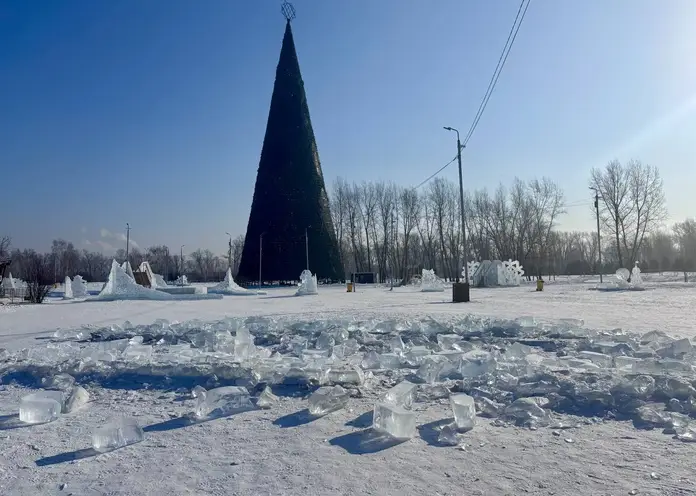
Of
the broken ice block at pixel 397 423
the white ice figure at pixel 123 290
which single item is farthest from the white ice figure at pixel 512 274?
the broken ice block at pixel 397 423

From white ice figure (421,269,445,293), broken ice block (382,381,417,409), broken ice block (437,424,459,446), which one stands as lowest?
broken ice block (437,424,459,446)

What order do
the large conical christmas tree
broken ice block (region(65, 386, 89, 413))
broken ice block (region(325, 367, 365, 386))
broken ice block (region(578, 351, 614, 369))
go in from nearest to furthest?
broken ice block (region(65, 386, 89, 413))
broken ice block (region(325, 367, 365, 386))
broken ice block (region(578, 351, 614, 369))
the large conical christmas tree

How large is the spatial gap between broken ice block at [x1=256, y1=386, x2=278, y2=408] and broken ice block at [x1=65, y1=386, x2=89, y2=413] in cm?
178

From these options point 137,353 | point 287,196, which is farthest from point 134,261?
point 137,353

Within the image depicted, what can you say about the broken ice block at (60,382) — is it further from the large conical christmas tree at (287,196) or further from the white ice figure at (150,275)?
the large conical christmas tree at (287,196)

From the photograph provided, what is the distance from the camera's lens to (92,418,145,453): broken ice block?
382 cm

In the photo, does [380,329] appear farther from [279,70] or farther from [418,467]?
[279,70]

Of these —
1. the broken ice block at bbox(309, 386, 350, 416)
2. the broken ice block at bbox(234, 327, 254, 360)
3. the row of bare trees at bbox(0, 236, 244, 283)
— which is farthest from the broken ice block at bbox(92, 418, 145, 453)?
the row of bare trees at bbox(0, 236, 244, 283)

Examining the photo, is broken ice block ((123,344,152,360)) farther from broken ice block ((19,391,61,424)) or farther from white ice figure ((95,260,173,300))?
white ice figure ((95,260,173,300))

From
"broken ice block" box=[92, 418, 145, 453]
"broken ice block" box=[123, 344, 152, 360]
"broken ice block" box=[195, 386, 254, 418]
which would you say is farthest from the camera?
"broken ice block" box=[123, 344, 152, 360]

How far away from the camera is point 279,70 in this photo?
47688 millimetres

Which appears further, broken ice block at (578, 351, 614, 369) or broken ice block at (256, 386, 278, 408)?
broken ice block at (578, 351, 614, 369)

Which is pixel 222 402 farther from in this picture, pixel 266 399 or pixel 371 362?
pixel 371 362

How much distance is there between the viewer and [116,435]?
12.8 feet
